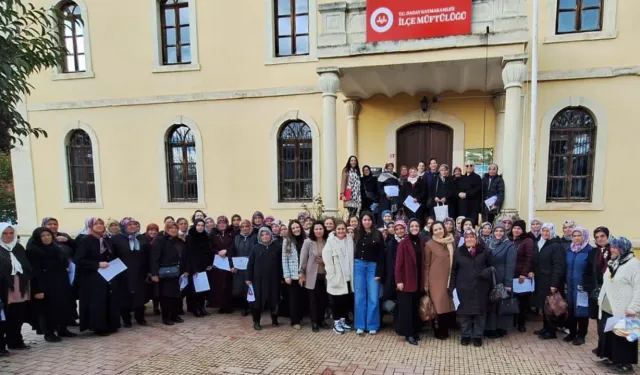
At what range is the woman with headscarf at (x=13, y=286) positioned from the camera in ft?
14.7

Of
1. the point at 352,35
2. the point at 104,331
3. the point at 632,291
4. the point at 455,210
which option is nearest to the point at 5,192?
the point at 104,331

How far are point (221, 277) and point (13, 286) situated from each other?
8.87ft

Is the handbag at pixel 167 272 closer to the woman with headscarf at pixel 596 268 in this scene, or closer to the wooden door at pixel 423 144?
the woman with headscarf at pixel 596 268

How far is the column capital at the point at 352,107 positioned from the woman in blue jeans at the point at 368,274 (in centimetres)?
517

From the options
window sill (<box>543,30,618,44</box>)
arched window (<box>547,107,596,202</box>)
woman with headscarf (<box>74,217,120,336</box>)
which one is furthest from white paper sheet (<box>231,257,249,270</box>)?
window sill (<box>543,30,618,44</box>)

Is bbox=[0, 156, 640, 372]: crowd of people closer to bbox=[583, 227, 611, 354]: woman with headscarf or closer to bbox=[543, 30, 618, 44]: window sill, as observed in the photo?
bbox=[583, 227, 611, 354]: woman with headscarf

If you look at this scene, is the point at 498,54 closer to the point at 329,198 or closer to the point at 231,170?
the point at 329,198

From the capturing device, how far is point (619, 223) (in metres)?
8.31

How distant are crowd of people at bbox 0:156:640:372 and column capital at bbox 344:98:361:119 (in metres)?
4.43

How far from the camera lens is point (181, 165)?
10.9 metres

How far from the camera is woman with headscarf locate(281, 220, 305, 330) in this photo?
5.38m

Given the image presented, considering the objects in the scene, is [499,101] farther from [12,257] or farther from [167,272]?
[12,257]

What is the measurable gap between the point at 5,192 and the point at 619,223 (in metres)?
29.9

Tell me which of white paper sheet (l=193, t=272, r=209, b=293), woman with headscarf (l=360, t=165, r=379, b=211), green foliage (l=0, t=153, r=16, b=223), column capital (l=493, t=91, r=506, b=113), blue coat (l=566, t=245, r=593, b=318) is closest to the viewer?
blue coat (l=566, t=245, r=593, b=318)
